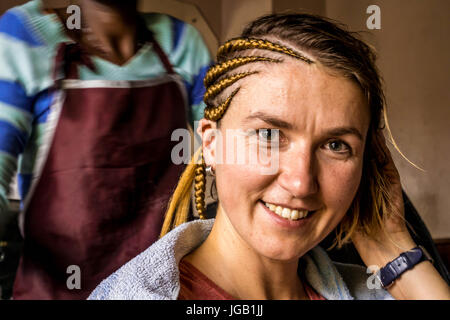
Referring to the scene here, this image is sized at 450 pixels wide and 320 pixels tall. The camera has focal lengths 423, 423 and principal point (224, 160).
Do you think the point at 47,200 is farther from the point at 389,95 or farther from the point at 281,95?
the point at 389,95

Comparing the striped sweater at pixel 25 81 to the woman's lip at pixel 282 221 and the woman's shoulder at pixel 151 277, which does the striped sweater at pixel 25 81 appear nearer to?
the woman's shoulder at pixel 151 277

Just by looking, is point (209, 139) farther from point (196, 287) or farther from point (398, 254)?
Result: point (398, 254)

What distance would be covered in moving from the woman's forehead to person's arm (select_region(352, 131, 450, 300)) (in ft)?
0.58

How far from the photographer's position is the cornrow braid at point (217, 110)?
20.9 inches

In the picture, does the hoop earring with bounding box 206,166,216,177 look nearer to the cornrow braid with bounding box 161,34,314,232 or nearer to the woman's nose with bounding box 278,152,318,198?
the cornrow braid with bounding box 161,34,314,232

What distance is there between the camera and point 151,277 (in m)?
0.52

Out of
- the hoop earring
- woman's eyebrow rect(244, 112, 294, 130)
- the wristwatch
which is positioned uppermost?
woman's eyebrow rect(244, 112, 294, 130)

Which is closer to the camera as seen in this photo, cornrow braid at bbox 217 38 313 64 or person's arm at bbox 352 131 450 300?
cornrow braid at bbox 217 38 313 64

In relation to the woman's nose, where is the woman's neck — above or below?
below

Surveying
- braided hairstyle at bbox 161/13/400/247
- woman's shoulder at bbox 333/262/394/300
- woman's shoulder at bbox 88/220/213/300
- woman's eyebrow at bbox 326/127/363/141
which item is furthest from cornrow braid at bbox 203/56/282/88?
woman's shoulder at bbox 333/262/394/300

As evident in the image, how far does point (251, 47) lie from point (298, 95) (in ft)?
0.31

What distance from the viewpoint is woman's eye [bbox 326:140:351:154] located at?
0.53 m

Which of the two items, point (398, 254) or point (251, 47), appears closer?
point (251, 47)

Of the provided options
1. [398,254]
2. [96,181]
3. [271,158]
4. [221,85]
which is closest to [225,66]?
[221,85]
